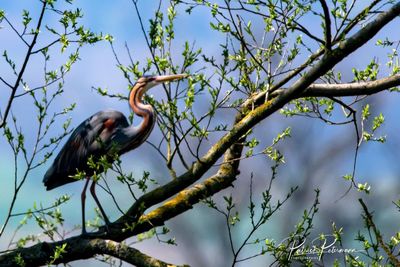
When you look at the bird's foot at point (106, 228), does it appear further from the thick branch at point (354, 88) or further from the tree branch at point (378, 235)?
the tree branch at point (378, 235)

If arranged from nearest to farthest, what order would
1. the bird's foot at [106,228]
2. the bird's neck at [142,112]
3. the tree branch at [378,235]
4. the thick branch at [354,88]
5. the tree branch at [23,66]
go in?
the tree branch at [378,235]
the thick branch at [354,88]
the tree branch at [23,66]
the bird's foot at [106,228]
the bird's neck at [142,112]

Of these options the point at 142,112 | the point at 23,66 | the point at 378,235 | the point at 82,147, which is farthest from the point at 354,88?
the point at 82,147

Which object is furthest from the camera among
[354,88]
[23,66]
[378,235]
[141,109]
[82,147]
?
[141,109]

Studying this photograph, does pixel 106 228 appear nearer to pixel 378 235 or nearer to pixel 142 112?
pixel 142 112

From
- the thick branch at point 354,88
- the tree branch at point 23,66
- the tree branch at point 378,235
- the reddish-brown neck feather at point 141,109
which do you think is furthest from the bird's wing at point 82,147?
the tree branch at point 378,235

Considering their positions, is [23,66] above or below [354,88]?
above

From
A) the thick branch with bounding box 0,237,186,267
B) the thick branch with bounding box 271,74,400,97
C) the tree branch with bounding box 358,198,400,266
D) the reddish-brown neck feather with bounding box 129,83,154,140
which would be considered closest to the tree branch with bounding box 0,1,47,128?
the thick branch with bounding box 0,237,186,267

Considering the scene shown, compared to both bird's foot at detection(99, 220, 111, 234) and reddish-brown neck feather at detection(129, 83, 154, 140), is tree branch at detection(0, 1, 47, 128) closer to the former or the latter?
bird's foot at detection(99, 220, 111, 234)

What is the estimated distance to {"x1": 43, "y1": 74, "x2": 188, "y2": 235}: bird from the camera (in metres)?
7.46

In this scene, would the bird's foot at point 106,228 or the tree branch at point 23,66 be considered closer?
the tree branch at point 23,66

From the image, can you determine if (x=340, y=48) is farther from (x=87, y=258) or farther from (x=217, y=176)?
(x=87, y=258)

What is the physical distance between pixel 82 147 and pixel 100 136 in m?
0.21

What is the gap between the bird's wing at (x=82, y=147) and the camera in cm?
745

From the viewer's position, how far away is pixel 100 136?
7512mm
